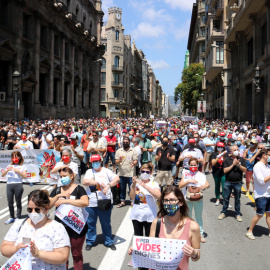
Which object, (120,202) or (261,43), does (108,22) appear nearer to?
(261,43)

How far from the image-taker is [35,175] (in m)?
11.7

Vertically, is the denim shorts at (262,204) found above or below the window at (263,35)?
below

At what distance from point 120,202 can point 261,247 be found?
13.0ft

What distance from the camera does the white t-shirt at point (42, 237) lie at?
3.14 metres

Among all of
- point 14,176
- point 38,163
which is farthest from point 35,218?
point 38,163

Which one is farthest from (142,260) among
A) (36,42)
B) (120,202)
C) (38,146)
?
(36,42)

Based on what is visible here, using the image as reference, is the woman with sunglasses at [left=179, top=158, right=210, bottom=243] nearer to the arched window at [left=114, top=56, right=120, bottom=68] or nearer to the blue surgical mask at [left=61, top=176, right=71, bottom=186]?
the blue surgical mask at [left=61, top=176, right=71, bottom=186]

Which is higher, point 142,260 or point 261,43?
point 261,43

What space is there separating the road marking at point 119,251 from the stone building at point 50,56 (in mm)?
21691

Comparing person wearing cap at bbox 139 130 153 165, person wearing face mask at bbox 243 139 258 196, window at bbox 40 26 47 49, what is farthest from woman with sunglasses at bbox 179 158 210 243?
window at bbox 40 26 47 49

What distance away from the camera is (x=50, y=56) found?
122ft

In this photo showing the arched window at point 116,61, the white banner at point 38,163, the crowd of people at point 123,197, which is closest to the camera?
the crowd of people at point 123,197

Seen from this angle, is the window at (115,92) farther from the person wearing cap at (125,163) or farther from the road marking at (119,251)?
the road marking at (119,251)

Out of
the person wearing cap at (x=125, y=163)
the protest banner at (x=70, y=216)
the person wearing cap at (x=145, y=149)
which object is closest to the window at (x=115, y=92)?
the person wearing cap at (x=145, y=149)
